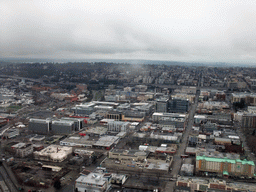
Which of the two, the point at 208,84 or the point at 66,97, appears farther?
the point at 208,84

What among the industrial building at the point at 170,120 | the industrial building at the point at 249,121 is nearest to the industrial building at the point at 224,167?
the industrial building at the point at 170,120

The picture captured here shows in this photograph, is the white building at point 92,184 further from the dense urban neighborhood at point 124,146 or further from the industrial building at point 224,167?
the industrial building at point 224,167

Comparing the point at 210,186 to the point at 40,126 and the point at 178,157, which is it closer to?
the point at 178,157

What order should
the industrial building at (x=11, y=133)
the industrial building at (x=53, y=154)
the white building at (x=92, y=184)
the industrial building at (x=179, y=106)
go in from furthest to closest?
the industrial building at (x=179, y=106)
the industrial building at (x=11, y=133)
the industrial building at (x=53, y=154)
the white building at (x=92, y=184)

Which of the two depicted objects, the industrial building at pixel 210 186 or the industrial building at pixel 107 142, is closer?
the industrial building at pixel 210 186

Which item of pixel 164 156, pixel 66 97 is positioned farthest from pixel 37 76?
pixel 164 156

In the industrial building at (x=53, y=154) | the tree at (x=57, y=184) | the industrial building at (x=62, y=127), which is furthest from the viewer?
the industrial building at (x=62, y=127)

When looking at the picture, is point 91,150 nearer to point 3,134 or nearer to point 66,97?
point 3,134

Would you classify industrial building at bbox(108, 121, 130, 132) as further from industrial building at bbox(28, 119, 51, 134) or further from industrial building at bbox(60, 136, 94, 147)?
industrial building at bbox(28, 119, 51, 134)
